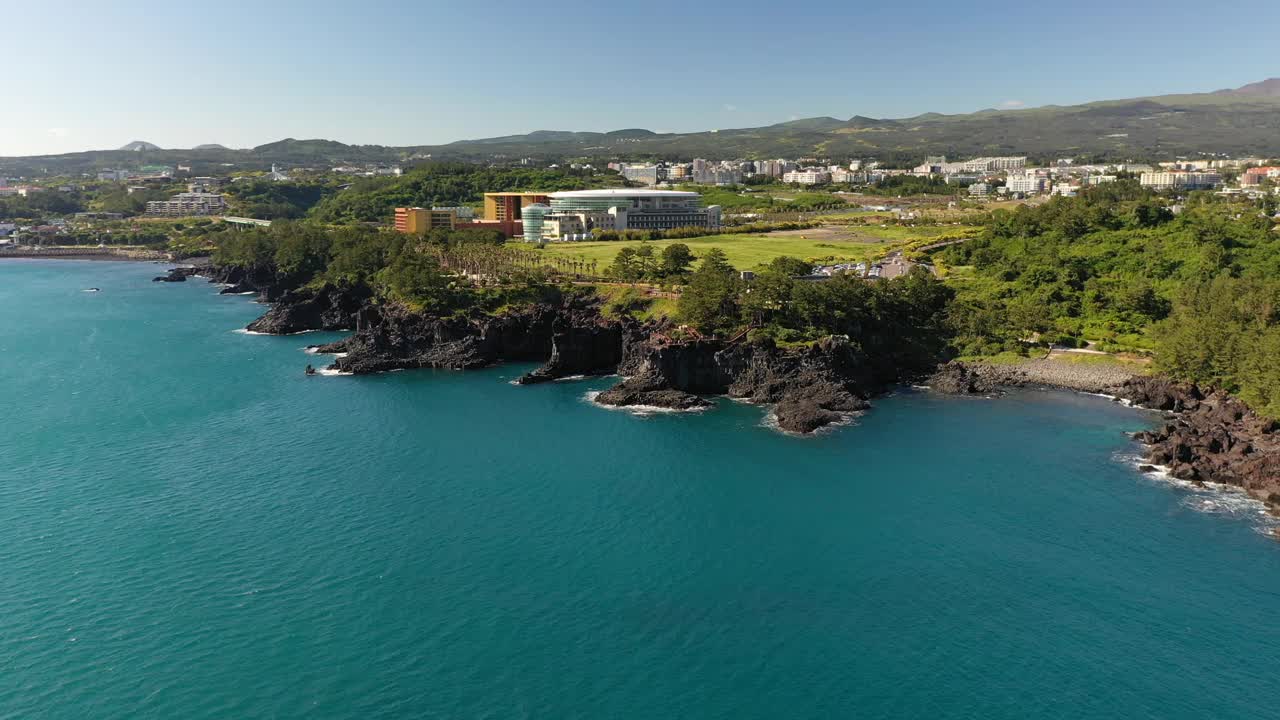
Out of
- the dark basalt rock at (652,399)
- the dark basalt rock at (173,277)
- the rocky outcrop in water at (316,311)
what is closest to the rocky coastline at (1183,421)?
the dark basalt rock at (652,399)

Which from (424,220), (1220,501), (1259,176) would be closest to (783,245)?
(424,220)

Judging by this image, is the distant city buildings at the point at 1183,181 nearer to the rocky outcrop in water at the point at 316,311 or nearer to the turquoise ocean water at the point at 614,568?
the turquoise ocean water at the point at 614,568

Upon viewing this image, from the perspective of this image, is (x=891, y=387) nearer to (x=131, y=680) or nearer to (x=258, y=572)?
Answer: (x=258, y=572)

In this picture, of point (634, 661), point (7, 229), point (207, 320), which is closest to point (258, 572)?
point (634, 661)

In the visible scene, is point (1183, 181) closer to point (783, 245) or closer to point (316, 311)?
point (783, 245)

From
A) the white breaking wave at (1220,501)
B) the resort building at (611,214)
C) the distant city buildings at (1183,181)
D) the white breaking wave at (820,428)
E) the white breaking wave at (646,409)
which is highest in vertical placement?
the distant city buildings at (1183,181)

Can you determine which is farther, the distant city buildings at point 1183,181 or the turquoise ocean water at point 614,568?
the distant city buildings at point 1183,181
